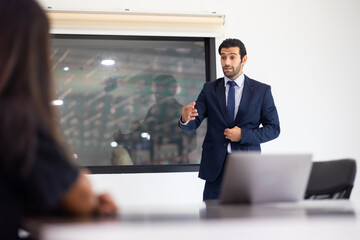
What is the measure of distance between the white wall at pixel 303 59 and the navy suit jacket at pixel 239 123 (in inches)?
49.2

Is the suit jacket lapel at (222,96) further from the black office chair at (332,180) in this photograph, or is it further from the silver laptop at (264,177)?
the silver laptop at (264,177)

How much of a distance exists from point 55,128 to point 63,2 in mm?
4072

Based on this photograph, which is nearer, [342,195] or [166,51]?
[342,195]

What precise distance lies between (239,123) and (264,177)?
2.18 m

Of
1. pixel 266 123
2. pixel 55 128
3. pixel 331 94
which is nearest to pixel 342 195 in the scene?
pixel 266 123

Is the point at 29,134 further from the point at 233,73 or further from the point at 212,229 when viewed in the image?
the point at 233,73

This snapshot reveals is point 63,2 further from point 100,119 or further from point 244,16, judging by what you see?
point 244,16

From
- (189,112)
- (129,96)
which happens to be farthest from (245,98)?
(129,96)

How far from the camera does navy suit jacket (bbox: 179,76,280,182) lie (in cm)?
367

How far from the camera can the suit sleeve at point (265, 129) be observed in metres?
3.61

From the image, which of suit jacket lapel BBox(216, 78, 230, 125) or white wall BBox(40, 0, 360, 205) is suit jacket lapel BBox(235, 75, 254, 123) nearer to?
suit jacket lapel BBox(216, 78, 230, 125)

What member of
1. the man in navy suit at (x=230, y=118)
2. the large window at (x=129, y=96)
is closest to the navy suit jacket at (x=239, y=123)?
the man in navy suit at (x=230, y=118)

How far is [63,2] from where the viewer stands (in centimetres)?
492

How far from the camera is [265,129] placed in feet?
12.2
